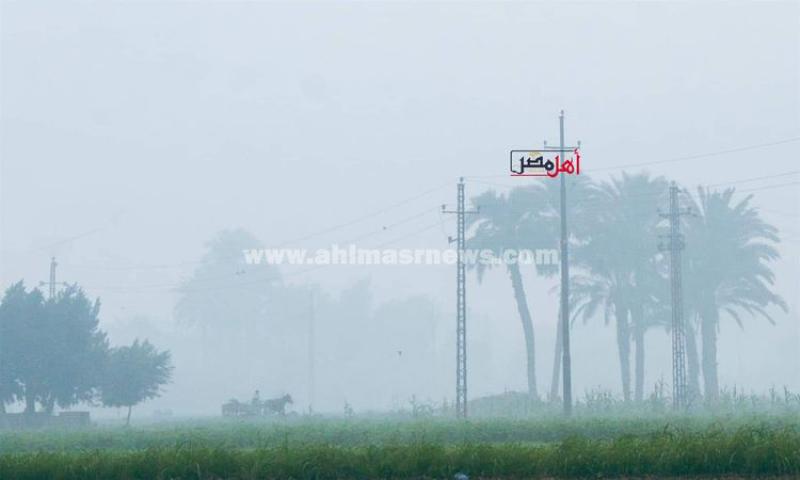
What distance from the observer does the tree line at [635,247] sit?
84125 millimetres

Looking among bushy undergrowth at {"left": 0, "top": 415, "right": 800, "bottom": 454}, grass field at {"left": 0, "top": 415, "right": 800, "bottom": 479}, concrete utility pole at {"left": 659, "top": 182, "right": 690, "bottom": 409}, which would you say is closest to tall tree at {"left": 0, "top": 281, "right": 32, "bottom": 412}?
bushy undergrowth at {"left": 0, "top": 415, "right": 800, "bottom": 454}

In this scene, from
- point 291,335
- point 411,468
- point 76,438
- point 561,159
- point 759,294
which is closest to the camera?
point 411,468

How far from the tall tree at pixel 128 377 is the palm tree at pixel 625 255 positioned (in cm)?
3089

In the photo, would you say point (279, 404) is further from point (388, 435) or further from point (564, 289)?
point (388, 435)

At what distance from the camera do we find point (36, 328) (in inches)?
2938

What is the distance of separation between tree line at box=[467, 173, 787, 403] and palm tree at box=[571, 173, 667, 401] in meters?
0.07

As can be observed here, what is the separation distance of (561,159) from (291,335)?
121 m

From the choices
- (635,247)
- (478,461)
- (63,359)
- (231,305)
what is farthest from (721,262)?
(231,305)

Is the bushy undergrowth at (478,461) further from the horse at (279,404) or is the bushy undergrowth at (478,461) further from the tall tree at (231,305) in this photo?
the tall tree at (231,305)

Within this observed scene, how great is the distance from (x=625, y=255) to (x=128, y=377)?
35.3 m

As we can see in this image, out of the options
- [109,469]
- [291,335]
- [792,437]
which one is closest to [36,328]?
[109,469]

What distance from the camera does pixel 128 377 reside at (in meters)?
75.0

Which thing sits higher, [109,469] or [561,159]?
[561,159]

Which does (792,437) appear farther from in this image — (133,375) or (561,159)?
(133,375)
